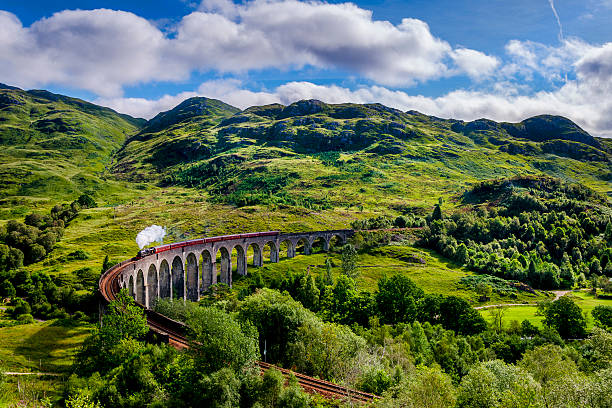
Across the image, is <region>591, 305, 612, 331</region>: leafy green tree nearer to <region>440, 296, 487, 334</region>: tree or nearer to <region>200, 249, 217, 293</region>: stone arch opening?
<region>440, 296, 487, 334</region>: tree

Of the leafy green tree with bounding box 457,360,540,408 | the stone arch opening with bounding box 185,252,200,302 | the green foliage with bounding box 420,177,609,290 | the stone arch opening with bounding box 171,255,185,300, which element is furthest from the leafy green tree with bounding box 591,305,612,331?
the stone arch opening with bounding box 171,255,185,300

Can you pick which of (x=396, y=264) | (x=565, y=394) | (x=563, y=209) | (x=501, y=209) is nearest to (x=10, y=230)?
(x=396, y=264)

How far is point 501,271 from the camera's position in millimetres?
107812

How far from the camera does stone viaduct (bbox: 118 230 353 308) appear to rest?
6456 cm

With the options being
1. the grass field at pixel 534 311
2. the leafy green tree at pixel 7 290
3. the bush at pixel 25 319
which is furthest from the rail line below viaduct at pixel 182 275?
the grass field at pixel 534 311

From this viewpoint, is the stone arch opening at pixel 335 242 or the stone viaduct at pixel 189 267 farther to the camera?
the stone arch opening at pixel 335 242

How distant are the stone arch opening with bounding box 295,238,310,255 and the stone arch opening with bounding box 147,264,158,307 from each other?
59467 millimetres

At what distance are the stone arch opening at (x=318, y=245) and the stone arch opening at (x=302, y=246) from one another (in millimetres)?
1877

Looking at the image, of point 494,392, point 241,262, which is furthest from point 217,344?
point 241,262

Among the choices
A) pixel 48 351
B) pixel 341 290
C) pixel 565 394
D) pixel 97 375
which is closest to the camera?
pixel 565 394

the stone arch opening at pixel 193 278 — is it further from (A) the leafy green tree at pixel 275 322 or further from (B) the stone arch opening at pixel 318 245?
(B) the stone arch opening at pixel 318 245

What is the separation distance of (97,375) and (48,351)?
2527 centimetres

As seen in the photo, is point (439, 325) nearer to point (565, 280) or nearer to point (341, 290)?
point (341, 290)

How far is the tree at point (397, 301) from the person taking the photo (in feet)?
229
